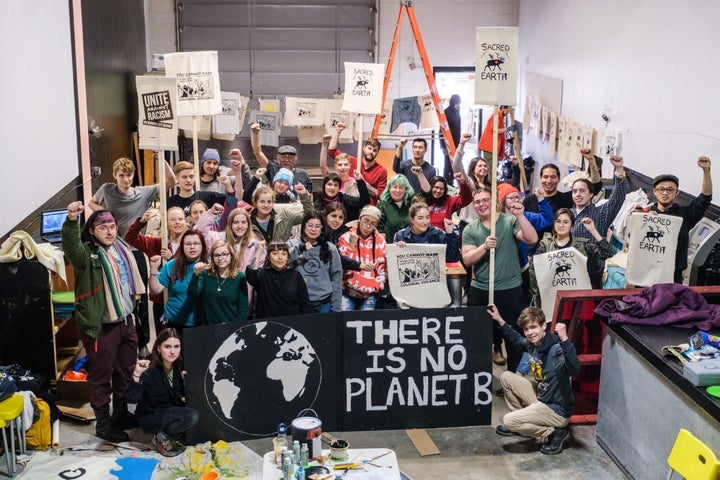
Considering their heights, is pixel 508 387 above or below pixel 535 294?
below

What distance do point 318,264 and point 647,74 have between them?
15.8 feet

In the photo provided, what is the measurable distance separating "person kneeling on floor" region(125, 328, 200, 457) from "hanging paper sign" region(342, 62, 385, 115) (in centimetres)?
407

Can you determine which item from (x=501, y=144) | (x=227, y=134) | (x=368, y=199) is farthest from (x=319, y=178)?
(x=368, y=199)

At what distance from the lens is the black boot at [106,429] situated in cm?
583

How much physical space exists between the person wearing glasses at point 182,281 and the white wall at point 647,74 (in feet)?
14.0

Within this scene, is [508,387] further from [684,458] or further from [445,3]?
[445,3]

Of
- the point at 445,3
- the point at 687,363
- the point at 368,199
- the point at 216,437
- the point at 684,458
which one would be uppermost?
the point at 445,3

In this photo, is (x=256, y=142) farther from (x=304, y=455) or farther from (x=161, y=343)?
(x=304, y=455)

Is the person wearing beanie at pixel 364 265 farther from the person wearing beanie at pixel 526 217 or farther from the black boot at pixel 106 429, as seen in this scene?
the black boot at pixel 106 429

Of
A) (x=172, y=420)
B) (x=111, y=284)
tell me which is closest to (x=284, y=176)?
(x=111, y=284)

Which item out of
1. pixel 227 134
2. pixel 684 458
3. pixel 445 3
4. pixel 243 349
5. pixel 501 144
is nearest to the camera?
pixel 684 458

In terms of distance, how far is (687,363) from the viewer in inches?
188

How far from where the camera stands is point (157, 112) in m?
6.58

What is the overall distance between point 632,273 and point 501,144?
530cm
